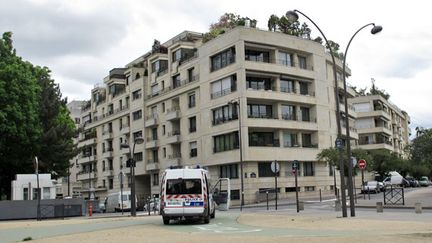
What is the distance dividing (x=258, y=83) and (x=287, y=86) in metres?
3.67

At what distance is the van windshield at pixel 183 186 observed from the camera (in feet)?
75.2

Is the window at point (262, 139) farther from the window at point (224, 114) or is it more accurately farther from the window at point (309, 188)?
the window at point (309, 188)

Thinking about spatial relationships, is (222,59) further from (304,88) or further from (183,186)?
(183,186)

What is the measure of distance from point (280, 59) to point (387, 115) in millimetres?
51445

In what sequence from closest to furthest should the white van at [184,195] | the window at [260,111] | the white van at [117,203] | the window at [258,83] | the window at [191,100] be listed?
the white van at [184,195], the white van at [117,203], the window at [260,111], the window at [258,83], the window at [191,100]

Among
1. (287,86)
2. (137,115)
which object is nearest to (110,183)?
(137,115)

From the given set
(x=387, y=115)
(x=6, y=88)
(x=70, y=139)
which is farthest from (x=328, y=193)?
(x=387, y=115)

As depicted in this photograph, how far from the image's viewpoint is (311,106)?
6272 centimetres

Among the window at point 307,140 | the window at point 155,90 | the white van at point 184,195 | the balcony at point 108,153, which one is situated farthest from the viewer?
the balcony at point 108,153

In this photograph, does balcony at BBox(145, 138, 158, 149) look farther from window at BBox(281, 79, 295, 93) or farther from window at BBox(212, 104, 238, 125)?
window at BBox(281, 79, 295, 93)

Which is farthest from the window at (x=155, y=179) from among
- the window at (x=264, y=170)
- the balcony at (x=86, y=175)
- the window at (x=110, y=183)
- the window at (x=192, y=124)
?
the balcony at (x=86, y=175)

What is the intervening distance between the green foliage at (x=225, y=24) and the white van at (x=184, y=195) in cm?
4372

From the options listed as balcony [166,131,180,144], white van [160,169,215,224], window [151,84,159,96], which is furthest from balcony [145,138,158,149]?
white van [160,169,215,224]

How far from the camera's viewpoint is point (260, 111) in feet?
193
